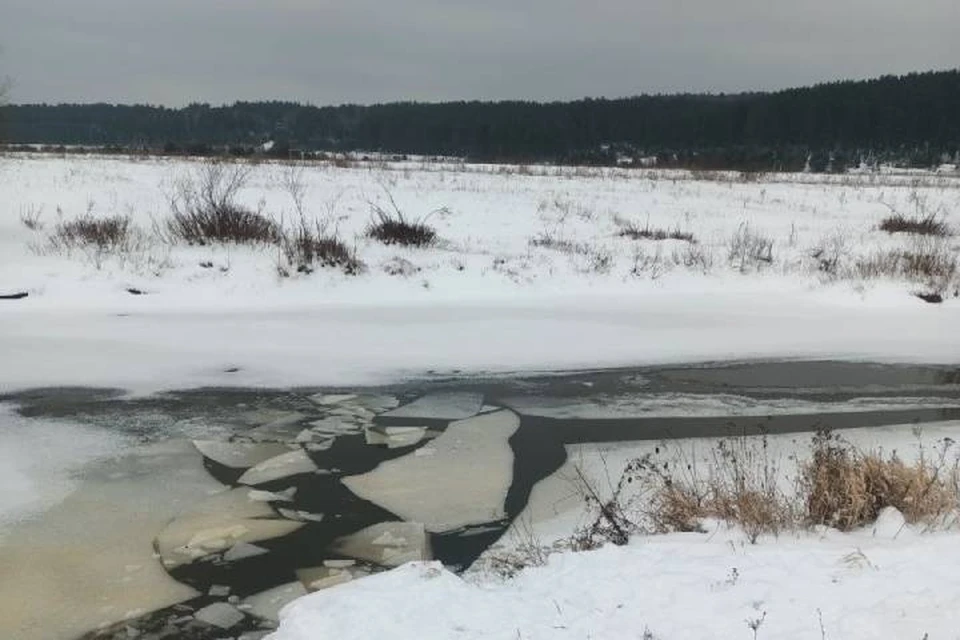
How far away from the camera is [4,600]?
3941mm

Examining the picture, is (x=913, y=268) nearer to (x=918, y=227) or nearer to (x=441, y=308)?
(x=918, y=227)

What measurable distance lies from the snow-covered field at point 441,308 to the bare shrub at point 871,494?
4.77 meters

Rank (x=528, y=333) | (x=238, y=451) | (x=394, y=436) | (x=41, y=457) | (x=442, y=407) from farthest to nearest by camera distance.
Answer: (x=528, y=333), (x=442, y=407), (x=394, y=436), (x=238, y=451), (x=41, y=457)

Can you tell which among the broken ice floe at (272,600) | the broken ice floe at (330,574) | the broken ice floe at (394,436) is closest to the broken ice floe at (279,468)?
the broken ice floe at (394,436)

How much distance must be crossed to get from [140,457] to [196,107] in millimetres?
149614

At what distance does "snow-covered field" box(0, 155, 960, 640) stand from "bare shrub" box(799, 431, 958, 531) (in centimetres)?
15

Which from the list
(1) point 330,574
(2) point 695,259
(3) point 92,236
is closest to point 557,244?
(2) point 695,259

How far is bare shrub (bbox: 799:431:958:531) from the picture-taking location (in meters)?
4.30

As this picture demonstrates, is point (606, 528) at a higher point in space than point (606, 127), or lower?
lower

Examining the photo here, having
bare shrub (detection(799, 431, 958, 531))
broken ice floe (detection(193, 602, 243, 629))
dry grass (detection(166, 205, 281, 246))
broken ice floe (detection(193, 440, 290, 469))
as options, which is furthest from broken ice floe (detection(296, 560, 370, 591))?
dry grass (detection(166, 205, 281, 246))

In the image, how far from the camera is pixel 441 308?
11.8 metres

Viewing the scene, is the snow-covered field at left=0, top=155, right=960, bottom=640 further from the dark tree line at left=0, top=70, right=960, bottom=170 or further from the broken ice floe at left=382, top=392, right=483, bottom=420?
the dark tree line at left=0, top=70, right=960, bottom=170

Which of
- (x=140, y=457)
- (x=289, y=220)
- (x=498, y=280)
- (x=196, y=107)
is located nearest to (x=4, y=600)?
(x=140, y=457)

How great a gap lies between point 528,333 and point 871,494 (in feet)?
21.1
